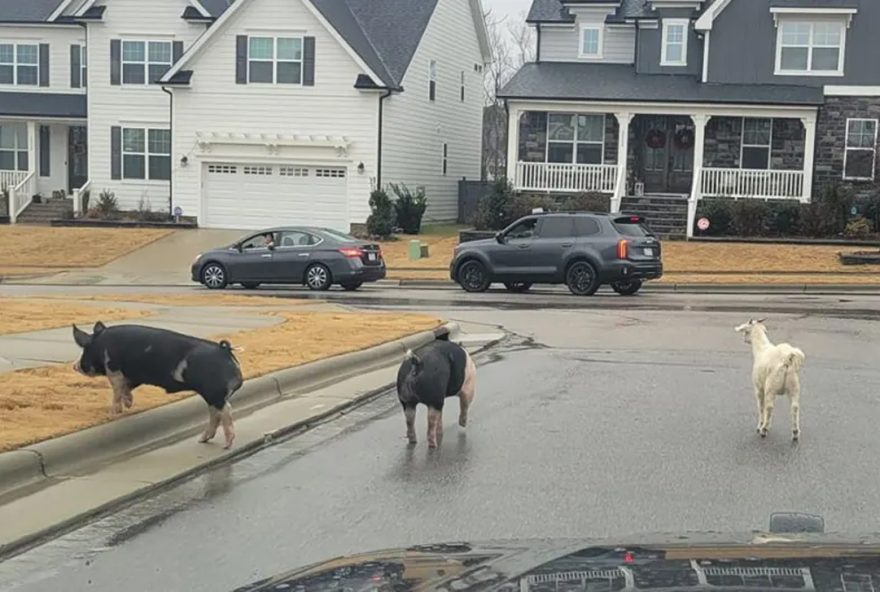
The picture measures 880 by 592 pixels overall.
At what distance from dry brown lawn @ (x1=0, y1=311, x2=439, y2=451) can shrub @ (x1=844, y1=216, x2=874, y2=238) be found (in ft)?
66.5

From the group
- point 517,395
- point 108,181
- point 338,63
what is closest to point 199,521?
point 517,395

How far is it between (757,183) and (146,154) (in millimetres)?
22067

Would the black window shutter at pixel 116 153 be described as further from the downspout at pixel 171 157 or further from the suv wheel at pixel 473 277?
the suv wheel at pixel 473 277

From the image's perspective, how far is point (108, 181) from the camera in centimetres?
4106

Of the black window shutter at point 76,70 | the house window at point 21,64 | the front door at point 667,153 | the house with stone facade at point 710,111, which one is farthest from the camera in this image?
the house window at point 21,64

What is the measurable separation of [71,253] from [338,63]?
1094 cm

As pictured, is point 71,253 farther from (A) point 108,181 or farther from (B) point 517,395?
(B) point 517,395

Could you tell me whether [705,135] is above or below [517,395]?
above

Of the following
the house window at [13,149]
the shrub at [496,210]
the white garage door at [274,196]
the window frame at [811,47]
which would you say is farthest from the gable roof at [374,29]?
the window frame at [811,47]

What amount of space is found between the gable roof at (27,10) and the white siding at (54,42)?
33 centimetres

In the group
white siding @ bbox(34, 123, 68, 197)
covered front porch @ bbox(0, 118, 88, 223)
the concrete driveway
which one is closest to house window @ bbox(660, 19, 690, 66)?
the concrete driveway

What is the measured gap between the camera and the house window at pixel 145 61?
134 feet

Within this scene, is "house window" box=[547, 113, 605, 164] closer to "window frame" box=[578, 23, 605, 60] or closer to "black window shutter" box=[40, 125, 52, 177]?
"window frame" box=[578, 23, 605, 60]

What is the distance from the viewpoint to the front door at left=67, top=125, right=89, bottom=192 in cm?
4466
